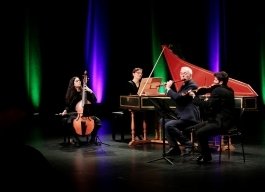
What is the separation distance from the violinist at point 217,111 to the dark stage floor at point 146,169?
32 cm

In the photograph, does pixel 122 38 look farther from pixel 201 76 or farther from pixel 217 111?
pixel 217 111

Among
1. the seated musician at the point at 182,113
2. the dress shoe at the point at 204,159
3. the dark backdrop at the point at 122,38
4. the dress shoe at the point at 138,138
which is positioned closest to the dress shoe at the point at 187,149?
the seated musician at the point at 182,113

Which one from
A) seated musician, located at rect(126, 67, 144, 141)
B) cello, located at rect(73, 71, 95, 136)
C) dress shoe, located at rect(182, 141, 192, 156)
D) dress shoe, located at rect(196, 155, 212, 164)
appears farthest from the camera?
seated musician, located at rect(126, 67, 144, 141)

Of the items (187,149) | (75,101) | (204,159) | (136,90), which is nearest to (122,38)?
(136,90)

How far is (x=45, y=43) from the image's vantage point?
1141 centimetres

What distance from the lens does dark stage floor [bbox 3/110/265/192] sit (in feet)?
16.2

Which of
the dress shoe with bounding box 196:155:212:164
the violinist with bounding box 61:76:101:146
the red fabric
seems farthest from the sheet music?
the dress shoe with bounding box 196:155:212:164

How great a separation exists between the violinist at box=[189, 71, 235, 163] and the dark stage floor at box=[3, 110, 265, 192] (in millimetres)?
322

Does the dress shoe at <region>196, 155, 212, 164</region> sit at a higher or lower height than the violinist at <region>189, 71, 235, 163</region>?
lower

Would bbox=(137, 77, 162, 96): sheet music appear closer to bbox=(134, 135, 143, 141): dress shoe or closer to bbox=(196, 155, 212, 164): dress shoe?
bbox=(134, 135, 143, 141): dress shoe

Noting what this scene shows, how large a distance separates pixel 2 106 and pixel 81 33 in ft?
32.8

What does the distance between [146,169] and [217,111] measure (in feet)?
4.11

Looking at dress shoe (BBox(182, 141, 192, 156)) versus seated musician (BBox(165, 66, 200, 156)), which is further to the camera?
dress shoe (BBox(182, 141, 192, 156))

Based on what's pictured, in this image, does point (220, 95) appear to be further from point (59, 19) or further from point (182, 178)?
point (59, 19)
